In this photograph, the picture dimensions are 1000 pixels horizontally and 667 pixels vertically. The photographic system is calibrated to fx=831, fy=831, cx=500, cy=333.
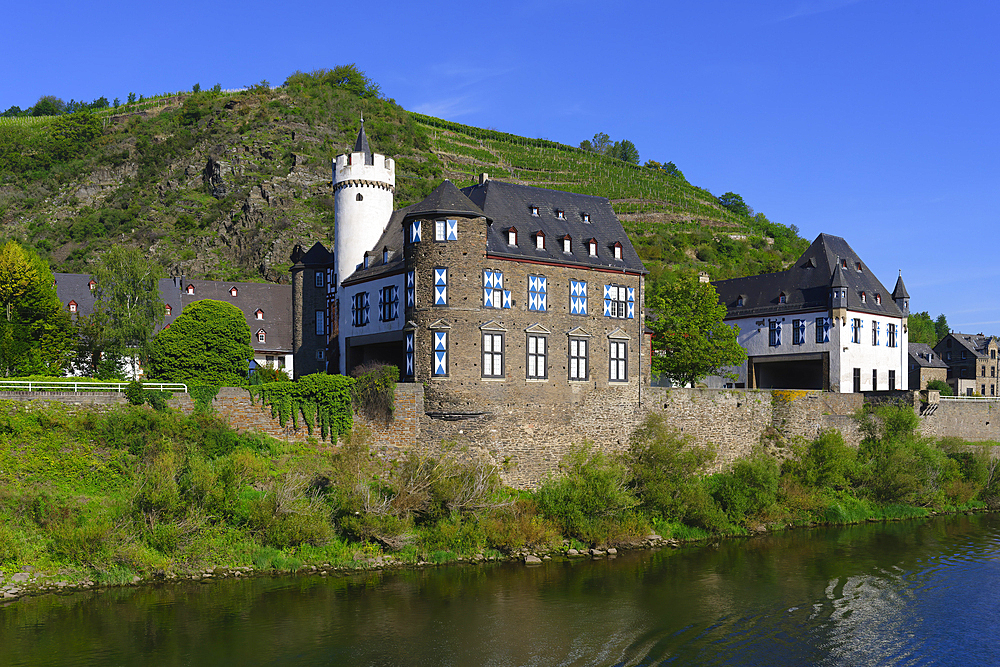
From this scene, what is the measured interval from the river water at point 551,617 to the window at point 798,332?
22312 mm

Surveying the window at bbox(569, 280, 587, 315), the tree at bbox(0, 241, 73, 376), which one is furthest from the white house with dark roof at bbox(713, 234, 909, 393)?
the tree at bbox(0, 241, 73, 376)

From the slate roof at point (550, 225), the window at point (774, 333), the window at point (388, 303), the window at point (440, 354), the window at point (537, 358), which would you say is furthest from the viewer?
the window at point (774, 333)

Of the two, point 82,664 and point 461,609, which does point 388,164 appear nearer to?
point 461,609

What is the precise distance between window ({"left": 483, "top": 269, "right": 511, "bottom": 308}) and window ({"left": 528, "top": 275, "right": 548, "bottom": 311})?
4.10 feet

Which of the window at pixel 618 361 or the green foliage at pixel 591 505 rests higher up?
the window at pixel 618 361

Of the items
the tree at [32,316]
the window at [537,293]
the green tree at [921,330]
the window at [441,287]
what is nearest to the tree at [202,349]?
the tree at [32,316]

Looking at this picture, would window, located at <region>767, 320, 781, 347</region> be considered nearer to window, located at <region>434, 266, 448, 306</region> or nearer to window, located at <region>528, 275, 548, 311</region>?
window, located at <region>528, 275, 548, 311</region>

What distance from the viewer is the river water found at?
22.9 meters

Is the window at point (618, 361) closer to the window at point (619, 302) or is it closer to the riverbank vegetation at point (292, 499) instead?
the window at point (619, 302)

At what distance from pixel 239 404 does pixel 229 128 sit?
307 ft

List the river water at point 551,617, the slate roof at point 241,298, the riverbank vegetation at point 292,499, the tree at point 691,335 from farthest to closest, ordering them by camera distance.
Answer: the slate roof at point 241,298, the tree at point 691,335, the riverbank vegetation at point 292,499, the river water at point 551,617

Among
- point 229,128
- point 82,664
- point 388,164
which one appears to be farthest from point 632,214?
point 82,664

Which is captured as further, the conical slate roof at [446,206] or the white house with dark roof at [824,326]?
the white house with dark roof at [824,326]

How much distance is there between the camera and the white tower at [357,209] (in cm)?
4447
